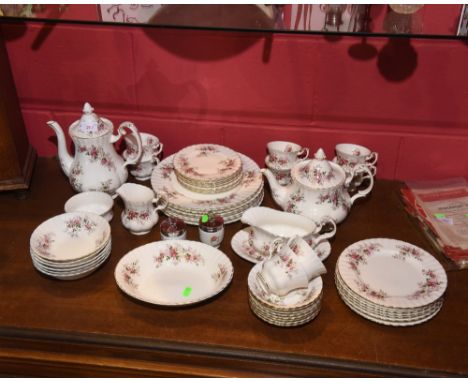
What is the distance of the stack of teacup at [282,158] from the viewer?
134cm

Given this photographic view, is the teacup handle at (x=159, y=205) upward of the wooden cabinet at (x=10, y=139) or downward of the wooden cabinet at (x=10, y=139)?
downward

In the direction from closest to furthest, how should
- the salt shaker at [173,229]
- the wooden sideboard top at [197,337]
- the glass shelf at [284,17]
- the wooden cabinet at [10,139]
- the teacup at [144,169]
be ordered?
the wooden sideboard top at [197,337] → the glass shelf at [284,17] → the salt shaker at [173,229] → the wooden cabinet at [10,139] → the teacup at [144,169]

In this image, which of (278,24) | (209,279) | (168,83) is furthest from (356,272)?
(168,83)

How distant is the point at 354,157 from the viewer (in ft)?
4.35

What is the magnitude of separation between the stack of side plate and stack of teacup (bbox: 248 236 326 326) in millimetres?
239

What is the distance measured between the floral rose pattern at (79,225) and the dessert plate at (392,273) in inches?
22.0

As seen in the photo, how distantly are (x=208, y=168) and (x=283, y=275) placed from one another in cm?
40

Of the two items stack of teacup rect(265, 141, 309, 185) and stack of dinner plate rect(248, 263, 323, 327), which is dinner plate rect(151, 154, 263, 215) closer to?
stack of teacup rect(265, 141, 309, 185)

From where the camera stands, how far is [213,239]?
1161mm

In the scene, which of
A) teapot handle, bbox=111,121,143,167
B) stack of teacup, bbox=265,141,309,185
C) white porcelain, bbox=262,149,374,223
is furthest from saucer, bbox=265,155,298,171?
teapot handle, bbox=111,121,143,167

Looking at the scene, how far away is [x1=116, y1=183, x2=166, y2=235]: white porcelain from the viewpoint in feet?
3.92

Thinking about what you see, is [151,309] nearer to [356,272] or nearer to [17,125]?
[356,272]

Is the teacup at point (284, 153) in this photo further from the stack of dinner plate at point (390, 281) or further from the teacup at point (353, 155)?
the stack of dinner plate at point (390, 281)

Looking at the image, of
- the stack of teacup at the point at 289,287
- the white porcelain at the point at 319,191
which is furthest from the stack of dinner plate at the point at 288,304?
the white porcelain at the point at 319,191
